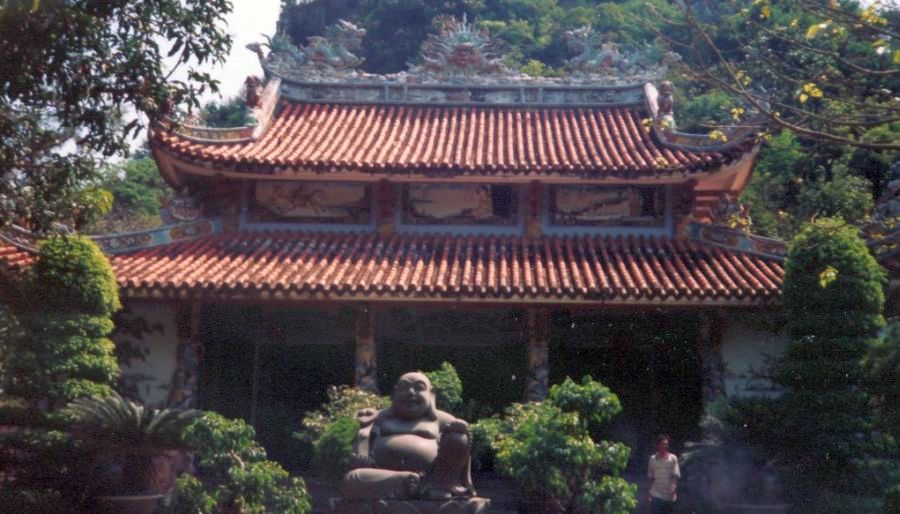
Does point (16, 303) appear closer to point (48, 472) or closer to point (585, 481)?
point (48, 472)

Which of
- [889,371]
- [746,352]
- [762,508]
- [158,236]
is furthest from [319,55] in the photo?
[889,371]

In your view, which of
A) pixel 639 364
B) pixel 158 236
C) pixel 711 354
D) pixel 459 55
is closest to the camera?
pixel 711 354

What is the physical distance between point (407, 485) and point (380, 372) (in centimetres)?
579

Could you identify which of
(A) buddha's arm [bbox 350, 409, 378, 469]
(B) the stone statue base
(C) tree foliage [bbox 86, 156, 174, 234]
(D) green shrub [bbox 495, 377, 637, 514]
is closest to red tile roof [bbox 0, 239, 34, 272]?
(A) buddha's arm [bbox 350, 409, 378, 469]

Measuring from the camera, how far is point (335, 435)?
10.5 metres

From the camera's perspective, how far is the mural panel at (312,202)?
48.8 feet

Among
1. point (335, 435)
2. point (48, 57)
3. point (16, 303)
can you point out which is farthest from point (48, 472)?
point (48, 57)

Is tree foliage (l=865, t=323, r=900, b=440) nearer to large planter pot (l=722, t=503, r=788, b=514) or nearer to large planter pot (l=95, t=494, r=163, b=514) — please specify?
large planter pot (l=722, t=503, r=788, b=514)

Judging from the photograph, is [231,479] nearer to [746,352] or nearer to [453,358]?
[453,358]

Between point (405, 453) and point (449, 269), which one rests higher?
point (449, 269)

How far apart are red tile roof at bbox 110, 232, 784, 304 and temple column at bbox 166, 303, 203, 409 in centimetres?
74

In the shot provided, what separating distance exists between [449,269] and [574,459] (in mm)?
4858

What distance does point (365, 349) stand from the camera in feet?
43.8

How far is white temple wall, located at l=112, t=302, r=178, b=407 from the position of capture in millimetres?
13500
